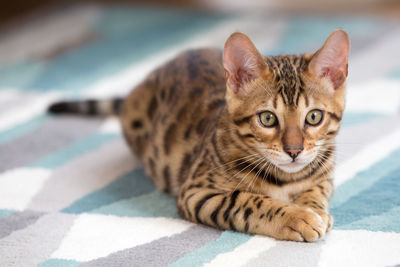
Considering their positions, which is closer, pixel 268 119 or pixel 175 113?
pixel 268 119

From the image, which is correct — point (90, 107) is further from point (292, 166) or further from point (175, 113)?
point (292, 166)

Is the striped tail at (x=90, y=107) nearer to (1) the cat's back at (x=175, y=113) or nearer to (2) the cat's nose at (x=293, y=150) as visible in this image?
(1) the cat's back at (x=175, y=113)

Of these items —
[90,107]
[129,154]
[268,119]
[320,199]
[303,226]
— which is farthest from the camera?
[90,107]

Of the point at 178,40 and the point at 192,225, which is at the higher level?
the point at 178,40

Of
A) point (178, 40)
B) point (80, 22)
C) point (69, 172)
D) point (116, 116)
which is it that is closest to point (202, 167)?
point (69, 172)

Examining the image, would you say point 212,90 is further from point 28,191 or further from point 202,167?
point 28,191

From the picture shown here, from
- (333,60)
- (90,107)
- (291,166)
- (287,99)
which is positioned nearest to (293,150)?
(291,166)

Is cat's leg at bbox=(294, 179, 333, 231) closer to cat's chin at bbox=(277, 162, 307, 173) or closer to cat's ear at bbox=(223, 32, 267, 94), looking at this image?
cat's chin at bbox=(277, 162, 307, 173)

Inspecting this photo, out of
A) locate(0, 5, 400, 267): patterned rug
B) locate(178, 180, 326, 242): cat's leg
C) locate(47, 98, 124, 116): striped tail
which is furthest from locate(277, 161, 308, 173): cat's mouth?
locate(47, 98, 124, 116): striped tail
